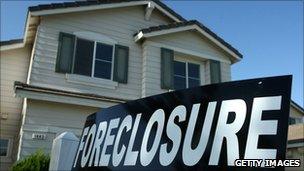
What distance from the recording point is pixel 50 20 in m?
11.6

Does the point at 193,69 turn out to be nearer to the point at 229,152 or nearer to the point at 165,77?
the point at 165,77

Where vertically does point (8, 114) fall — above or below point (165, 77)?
below

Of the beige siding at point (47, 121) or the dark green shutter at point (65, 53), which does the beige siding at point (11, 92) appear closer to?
the beige siding at point (47, 121)

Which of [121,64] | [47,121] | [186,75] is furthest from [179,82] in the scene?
[47,121]

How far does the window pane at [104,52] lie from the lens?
12.2 m

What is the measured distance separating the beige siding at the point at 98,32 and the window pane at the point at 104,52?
486 millimetres

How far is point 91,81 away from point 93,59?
89 centimetres

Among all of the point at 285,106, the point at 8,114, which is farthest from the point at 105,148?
the point at 8,114

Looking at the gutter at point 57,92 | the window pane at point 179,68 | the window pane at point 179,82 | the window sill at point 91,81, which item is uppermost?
the window pane at point 179,68

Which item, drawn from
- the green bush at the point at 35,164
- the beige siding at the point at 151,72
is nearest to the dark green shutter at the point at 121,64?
the beige siding at the point at 151,72

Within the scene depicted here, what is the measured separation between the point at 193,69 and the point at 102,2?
4.34m

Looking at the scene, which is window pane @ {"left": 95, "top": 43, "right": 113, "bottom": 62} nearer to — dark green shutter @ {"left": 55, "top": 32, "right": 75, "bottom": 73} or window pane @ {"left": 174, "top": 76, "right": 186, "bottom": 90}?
dark green shutter @ {"left": 55, "top": 32, "right": 75, "bottom": 73}

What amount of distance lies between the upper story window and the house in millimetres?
32

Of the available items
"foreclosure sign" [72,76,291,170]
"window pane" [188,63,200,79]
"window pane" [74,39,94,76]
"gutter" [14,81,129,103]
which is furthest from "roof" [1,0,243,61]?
"foreclosure sign" [72,76,291,170]
